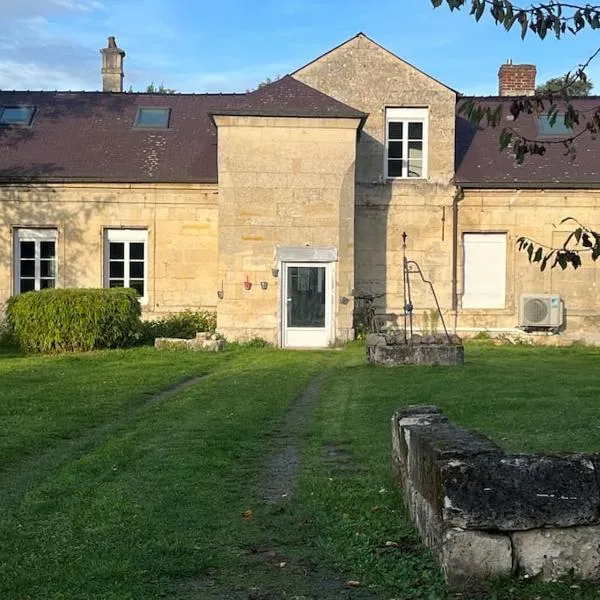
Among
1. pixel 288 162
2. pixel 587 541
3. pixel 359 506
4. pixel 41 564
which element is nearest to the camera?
pixel 587 541

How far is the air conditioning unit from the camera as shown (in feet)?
68.3

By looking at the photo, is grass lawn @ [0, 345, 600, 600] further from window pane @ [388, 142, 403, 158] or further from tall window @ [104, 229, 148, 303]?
window pane @ [388, 142, 403, 158]

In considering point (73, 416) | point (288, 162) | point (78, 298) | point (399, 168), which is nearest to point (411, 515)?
point (73, 416)

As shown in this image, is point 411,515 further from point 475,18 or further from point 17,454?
point 17,454

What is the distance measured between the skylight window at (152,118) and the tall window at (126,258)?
11.9 feet

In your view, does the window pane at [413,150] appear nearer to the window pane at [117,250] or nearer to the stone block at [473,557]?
the window pane at [117,250]

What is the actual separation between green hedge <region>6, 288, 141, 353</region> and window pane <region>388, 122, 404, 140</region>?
27.6 ft

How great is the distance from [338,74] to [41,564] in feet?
60.6

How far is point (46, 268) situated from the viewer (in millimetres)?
21969

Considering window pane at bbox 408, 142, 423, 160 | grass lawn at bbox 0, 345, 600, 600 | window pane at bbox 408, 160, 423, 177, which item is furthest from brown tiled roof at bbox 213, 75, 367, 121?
grass lawn at bbox 0, 345, 600, 600

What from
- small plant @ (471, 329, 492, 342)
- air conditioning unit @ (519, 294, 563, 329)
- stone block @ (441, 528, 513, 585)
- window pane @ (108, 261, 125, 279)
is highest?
window pane @ (108, 261, 125, 279)

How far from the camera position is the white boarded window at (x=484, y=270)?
855 inches

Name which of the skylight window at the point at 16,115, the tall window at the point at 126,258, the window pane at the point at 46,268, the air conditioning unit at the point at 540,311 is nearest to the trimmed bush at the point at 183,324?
the tall window at the point at 126,258

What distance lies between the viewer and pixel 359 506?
563cm
